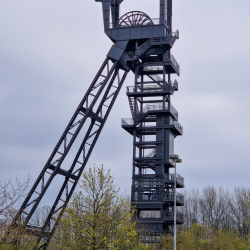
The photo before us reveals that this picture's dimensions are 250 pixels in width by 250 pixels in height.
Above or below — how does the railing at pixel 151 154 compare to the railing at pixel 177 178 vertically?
above

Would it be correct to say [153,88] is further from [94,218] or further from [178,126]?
[94,218]

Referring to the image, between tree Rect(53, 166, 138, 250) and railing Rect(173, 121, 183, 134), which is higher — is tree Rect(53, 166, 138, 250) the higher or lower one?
the lower one

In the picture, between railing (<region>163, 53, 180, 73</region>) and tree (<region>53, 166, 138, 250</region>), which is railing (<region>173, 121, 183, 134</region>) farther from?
tree (<region>53, 166, 138, 250</region>)

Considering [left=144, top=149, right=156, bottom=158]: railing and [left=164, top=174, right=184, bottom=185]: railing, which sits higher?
[left=144, top=149, right=156, bottom=158]: railing

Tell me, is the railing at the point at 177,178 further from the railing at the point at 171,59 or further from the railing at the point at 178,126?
the railing at the point at 171,59

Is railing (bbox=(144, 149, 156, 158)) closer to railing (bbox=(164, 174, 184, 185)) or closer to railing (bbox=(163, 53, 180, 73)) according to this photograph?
railing (bbox=(164, 174, 184, 185))

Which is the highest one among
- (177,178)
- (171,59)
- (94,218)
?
(171,59)

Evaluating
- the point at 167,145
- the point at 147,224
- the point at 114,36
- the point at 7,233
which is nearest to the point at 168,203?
the point at 147,224

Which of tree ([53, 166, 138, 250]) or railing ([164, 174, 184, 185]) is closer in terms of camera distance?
tree ([53, 166, 138, 250])

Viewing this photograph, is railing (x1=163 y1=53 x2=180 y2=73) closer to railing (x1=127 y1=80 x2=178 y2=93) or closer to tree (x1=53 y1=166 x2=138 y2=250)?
railing (x1=127 y1=80 x2=178 y2=93)

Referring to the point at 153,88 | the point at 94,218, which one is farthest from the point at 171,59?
the point at 94,218

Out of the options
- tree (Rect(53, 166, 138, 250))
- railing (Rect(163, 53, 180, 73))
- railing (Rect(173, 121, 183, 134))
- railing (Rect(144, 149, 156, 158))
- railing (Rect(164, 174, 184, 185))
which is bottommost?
tree (Rect(53, 166, 138, 250))

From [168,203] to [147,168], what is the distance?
6440mm

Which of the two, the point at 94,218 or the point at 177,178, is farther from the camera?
the point at 177,178
